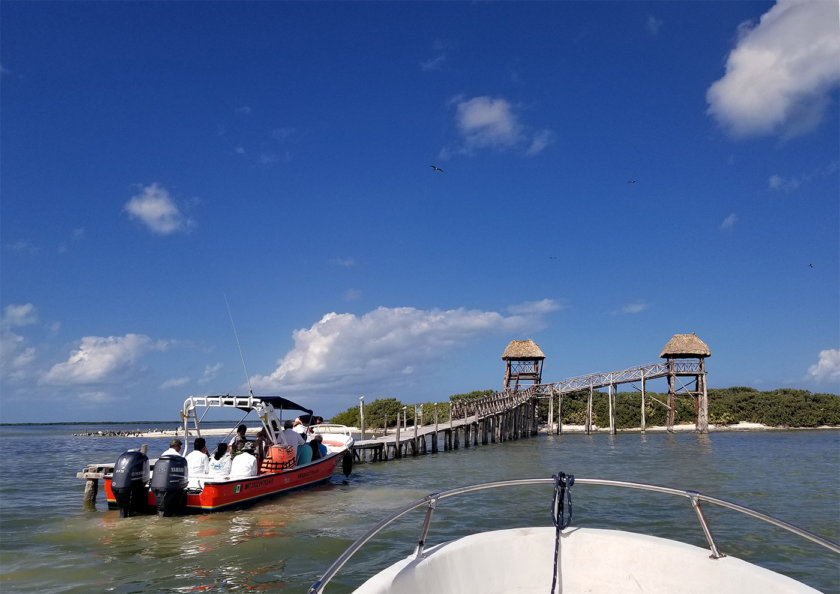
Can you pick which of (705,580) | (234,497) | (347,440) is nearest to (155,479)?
(234,497)

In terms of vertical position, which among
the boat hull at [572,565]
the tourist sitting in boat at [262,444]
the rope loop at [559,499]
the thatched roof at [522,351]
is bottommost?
the tourist sitting in boat at [262,444]

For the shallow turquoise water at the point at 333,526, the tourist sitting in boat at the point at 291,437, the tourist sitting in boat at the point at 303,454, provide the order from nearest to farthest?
the shallow turquoise water at the point at 333,526
the tourist sitting in boat at the point at 291,437
the tourist sitting in boat at the point at 303,454

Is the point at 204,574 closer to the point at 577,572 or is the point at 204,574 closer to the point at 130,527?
the point at 130,527

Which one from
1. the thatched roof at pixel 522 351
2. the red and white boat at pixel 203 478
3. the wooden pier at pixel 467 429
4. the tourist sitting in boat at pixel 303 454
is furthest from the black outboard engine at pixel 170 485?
the thatched roof at pixel 522 351

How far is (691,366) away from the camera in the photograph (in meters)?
48.2

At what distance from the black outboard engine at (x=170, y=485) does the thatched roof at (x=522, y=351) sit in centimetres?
4080

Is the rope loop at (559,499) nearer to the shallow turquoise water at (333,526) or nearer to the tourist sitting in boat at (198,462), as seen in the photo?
the shallow turquoise water at (333,526)

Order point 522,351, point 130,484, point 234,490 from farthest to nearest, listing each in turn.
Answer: point 522,351
point 234,490
point 130,484

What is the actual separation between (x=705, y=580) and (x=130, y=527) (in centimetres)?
1225

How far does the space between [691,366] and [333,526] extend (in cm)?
4272

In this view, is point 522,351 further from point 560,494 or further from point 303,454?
point 560,494

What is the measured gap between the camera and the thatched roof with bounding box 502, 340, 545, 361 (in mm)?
51781

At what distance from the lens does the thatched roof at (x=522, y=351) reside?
170ft

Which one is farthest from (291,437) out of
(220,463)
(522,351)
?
(522,351)
